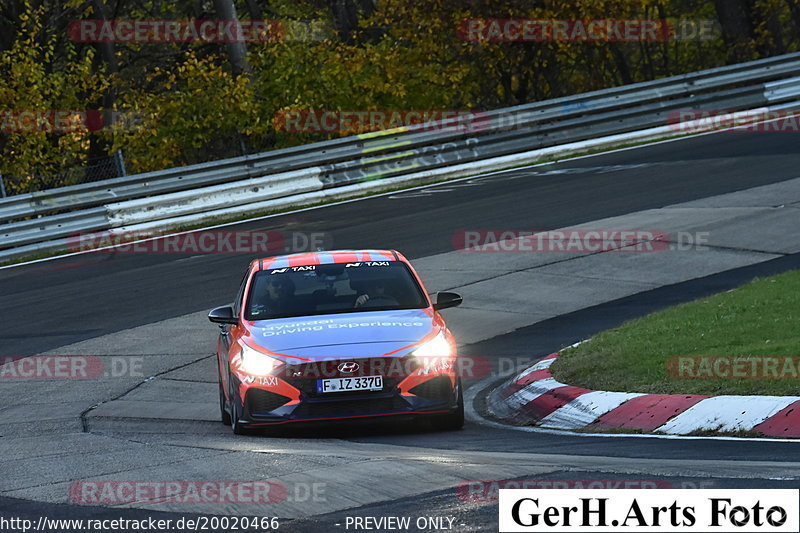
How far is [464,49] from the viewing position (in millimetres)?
29234

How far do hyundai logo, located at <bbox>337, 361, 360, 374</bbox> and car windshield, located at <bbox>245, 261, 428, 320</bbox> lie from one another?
3.99 feet

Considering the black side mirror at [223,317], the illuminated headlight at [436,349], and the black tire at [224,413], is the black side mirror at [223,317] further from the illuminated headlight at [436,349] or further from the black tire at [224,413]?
the illuminated headlight at [436,349]

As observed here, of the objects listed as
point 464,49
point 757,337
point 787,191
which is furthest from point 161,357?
point 464,49

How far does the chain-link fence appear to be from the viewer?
24172 millimetres

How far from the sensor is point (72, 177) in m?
24.8

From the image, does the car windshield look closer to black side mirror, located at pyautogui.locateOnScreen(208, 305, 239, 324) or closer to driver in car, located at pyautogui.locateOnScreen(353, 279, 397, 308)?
driver in car, located at pyautogui.locateOnScreen(353, 279, 397, 308)

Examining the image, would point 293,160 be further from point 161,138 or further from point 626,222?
point 626,222

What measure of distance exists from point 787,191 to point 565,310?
6145 millimetres

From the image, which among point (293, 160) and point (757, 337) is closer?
point (757, 337)

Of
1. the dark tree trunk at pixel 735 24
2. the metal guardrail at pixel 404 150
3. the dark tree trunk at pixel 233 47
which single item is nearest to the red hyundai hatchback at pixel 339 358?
the metal guardrail at pixel 404 150

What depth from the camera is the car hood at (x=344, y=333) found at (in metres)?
9.59

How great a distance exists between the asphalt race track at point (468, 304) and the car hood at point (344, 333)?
0.67 m

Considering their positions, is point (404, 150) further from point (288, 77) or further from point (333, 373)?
point (333, 373)

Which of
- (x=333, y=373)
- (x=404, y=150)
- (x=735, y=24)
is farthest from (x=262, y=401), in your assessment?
(x=735, y=24)
